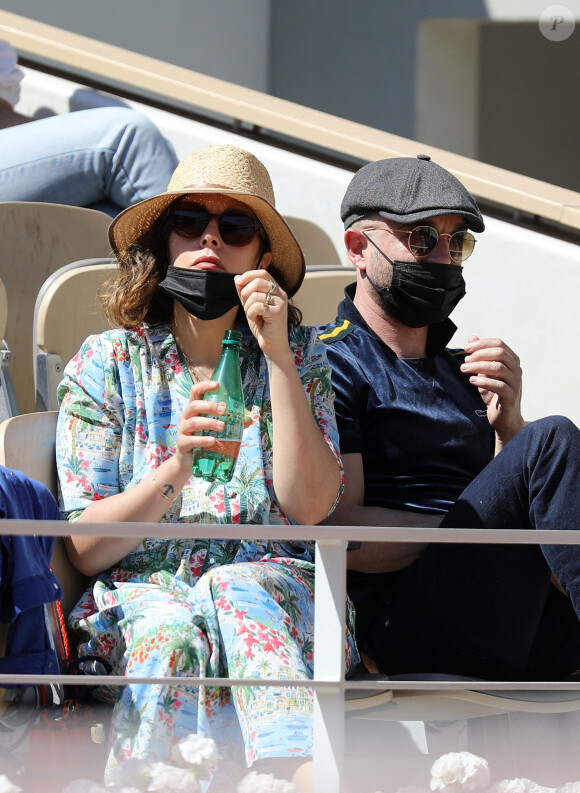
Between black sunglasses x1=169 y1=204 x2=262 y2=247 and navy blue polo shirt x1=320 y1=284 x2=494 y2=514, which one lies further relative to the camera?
navy blue polo shirt x1=320 y1=284 x2=494 y2=514

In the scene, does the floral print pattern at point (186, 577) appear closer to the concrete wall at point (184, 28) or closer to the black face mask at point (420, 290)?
the black face mask at point (420, 290)

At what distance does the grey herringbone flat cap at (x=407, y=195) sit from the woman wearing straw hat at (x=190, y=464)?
28 centimetres

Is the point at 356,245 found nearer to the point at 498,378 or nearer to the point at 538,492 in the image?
the point at 498,378

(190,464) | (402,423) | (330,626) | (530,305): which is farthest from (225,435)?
(530,305)

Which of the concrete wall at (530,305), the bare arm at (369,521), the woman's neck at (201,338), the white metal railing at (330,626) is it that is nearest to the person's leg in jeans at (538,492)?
the bare arm at (369,521)

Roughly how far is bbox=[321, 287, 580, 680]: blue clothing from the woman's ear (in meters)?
0.16

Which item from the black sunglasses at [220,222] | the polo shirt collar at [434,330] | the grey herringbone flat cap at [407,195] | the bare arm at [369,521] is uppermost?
the grey herringbone flat cap at [407,195]

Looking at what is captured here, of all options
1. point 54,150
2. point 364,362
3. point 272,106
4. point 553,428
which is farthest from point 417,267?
point 272,106

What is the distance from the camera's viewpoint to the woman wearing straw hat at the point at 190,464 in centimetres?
174

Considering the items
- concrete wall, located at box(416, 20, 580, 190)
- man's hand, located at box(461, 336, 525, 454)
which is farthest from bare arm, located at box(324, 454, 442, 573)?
concrete wall, located at box(416, 20, 580, 190)

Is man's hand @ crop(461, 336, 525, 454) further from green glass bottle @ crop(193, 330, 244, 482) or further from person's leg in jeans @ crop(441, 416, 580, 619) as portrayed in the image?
green glass bottle @ crop(193, 330, 244, 482)

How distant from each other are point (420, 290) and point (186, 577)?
33.6 inches

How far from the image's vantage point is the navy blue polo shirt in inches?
94.4

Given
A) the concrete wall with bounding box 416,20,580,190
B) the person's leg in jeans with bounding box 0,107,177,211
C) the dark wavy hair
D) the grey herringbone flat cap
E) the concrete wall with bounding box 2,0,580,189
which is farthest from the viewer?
the concrete wall with bounding box 416,20,580,190
